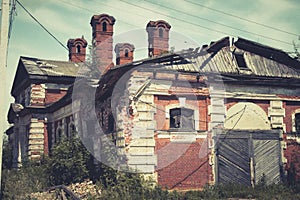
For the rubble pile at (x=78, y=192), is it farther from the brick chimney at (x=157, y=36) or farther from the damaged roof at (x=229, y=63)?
the brick chimney at (x=157, y=36)

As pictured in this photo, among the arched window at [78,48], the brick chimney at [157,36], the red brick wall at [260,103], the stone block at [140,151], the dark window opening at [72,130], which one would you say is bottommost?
the stone block at [140,151]

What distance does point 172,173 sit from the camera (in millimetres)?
15375

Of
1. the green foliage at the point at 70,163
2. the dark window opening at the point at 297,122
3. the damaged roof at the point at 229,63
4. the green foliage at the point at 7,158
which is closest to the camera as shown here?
the damaged roof at the point at 229,63

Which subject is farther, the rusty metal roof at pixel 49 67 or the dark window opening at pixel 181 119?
the rusty metal roof at pixel 49 67

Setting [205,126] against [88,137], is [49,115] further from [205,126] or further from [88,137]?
[205,126]

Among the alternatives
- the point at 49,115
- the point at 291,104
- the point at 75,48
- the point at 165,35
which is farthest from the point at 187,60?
the point at 75,48

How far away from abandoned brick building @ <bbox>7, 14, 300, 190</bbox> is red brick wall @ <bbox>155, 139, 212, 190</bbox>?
0.12ft

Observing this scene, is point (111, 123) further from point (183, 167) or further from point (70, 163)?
point (183, 167)

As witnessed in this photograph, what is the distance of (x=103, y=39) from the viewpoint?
78.7ft

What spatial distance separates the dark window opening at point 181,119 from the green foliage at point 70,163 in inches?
162

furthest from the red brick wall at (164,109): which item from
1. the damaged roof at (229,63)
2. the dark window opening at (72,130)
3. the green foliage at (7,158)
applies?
the green foliage at (7,158)

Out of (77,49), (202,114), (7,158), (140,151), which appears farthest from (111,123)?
(77,49)

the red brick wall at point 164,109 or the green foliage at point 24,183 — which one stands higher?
the red brick wall at point 164,109

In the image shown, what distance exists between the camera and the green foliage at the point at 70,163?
17.0m
